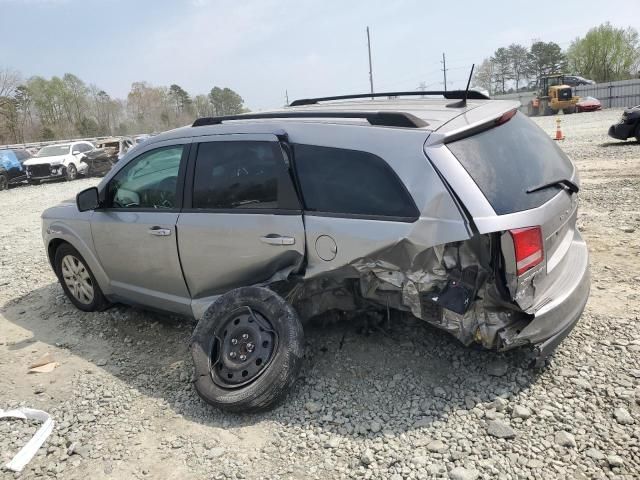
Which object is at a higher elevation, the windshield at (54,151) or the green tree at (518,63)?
the green tree at (518,63)

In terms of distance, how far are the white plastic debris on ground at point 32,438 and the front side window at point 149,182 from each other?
1.73 metres

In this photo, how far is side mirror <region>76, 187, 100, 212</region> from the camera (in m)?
4.54

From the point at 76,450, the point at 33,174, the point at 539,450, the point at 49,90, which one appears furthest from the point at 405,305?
the point at 49,90

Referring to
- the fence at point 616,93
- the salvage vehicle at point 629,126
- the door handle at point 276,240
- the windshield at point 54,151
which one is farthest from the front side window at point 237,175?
the fence at point 616,93

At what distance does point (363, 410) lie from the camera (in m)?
3.11

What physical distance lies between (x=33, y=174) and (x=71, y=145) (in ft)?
7.80

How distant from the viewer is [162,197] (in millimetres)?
4129

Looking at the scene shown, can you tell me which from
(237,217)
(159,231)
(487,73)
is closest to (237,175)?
(237,217)

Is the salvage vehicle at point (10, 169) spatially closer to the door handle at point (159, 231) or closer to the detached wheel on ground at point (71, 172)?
the detached wheel on ground at point (71, 172)

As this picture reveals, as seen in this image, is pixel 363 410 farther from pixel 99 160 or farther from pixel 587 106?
pixel 587 106

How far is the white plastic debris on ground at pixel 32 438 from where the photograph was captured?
3.00 metres

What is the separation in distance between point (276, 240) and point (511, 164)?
61.2 inches

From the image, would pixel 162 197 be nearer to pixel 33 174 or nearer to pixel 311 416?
pixel 311 416

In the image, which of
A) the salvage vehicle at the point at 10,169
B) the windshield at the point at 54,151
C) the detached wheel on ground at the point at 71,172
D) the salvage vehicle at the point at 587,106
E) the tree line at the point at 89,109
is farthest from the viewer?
the tree line at the point at 89,109
